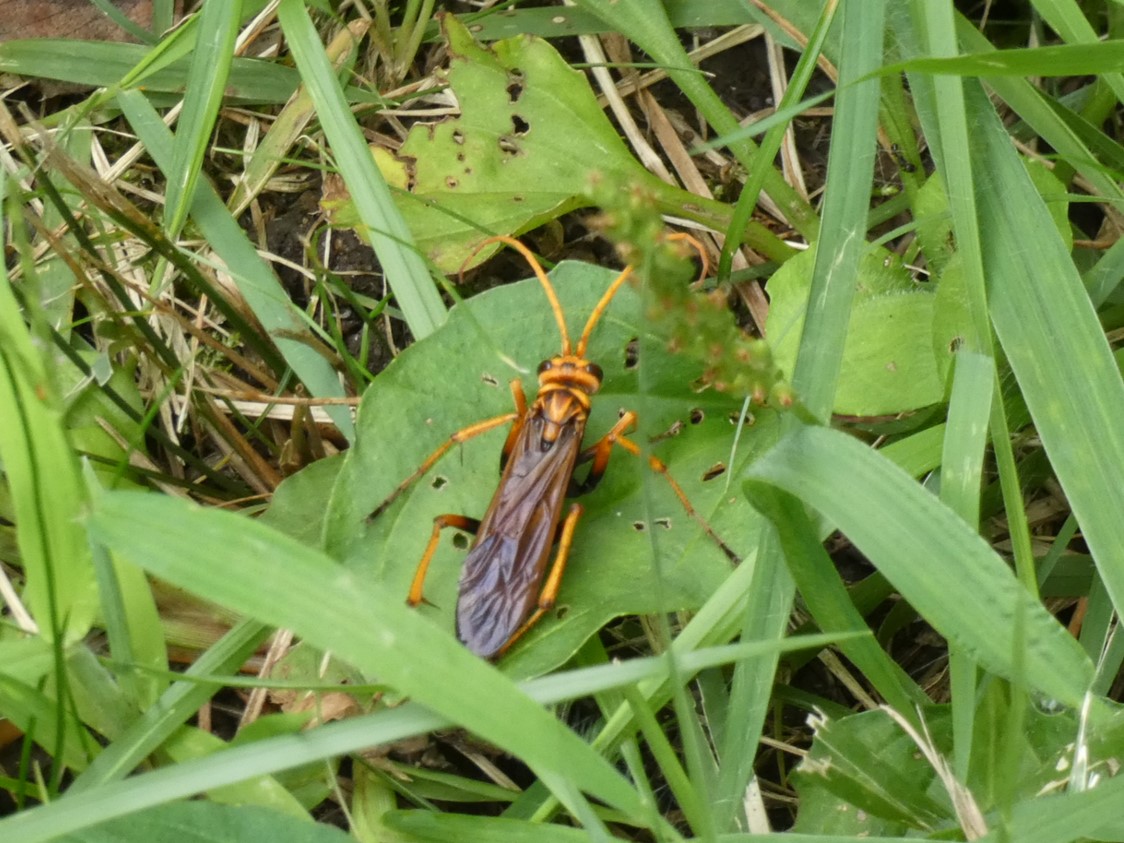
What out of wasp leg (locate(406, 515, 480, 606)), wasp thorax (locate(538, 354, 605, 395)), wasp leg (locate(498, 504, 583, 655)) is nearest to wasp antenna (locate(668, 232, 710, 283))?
wasp thorax (locate(538, 354, 605, 395))

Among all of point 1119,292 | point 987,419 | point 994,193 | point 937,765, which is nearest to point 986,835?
point 937,765

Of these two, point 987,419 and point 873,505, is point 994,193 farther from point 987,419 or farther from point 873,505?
point 873,505

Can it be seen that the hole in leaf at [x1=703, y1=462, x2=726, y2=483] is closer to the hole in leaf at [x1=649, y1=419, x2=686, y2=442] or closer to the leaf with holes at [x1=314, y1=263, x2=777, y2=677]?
the leaf with holes at [x1=314, y1=263, x2=777, y2=677]

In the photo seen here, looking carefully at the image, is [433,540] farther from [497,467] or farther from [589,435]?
[589,435]

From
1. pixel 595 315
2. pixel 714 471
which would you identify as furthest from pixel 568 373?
pixel 714 471

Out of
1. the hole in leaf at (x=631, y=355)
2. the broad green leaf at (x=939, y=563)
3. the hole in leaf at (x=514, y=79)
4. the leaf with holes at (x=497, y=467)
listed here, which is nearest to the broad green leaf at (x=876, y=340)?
the leaf with holes at (x=497, y=467)
